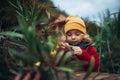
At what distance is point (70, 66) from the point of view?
126cm

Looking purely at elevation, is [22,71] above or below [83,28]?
below

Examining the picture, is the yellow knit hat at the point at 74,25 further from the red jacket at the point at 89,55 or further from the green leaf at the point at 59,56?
the green leaf at the point at 59,56

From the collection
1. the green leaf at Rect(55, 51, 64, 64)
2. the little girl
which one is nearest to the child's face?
the little girl

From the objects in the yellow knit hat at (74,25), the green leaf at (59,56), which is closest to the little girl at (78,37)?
the yellow knit hat at (74,25)

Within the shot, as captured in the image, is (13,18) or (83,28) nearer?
(83,28)

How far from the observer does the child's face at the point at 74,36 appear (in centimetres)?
275

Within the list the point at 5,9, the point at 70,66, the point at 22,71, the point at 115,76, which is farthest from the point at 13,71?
the point at 5,9

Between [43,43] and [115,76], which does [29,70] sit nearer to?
[43,43]

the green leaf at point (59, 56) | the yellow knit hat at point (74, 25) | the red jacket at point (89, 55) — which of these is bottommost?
the red jacket at point (89, 55)

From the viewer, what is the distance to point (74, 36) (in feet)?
9.18

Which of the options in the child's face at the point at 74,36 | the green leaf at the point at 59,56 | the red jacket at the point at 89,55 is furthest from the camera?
the child's face at the point at 74,36

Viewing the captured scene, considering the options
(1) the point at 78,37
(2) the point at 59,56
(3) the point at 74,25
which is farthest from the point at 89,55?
(2) the point at 59,56

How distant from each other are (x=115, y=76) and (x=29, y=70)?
1.60 ft

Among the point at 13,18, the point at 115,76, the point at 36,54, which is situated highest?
the point at 13,18
